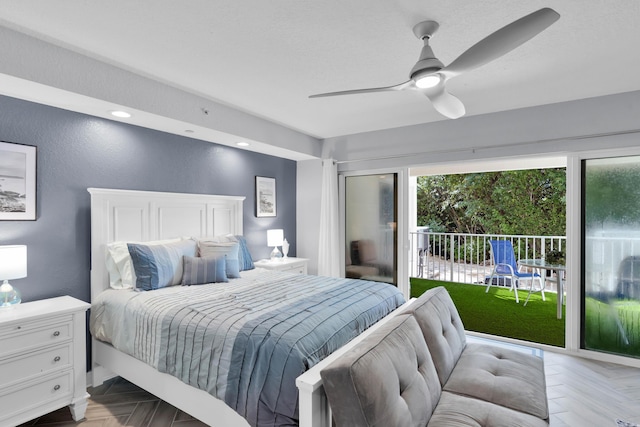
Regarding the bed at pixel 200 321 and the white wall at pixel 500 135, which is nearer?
the bed at pixel 200 321

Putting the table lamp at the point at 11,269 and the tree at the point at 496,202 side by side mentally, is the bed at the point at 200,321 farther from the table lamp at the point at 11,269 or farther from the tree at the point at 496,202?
the tree at the point at 496,202

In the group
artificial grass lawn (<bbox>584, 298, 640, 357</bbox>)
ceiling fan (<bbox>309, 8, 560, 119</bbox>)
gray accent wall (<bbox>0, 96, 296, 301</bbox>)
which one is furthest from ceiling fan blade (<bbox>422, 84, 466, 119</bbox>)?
gray accent wall (<bbox>0, 96, 296, 301</bbox>)

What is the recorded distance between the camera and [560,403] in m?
2.47

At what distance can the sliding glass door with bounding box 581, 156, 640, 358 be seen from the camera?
10.2 feet

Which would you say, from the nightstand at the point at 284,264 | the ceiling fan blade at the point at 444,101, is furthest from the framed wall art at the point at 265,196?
the ceiling fan blade at the point at 444,101

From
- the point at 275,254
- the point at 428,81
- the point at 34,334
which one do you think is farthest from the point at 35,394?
the point at 428,81

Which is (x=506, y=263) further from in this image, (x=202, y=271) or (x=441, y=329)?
(x=202, y=271)

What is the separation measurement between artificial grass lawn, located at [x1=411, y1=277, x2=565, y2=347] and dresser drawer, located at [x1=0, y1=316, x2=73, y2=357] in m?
4.10

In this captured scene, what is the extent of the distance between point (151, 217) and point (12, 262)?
1.19 metres

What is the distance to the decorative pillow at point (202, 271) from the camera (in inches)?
115

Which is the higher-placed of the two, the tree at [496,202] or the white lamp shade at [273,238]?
the tree at [496,202]

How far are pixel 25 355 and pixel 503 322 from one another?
4.84 metres

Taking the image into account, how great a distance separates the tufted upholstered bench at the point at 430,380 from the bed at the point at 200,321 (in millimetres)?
244

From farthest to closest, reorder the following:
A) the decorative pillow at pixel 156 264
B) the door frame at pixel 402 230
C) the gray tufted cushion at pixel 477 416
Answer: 1. the door frame at pixel 402 230
2. the decorative pillow at pixel 156 264
3. the gray tufted cushion at pixel 477 416
